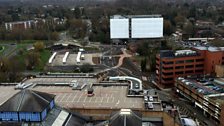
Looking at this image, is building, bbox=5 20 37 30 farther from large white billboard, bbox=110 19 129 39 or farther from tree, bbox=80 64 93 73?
tree, bbox=80 64 93 73

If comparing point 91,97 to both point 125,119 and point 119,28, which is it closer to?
point 125,119

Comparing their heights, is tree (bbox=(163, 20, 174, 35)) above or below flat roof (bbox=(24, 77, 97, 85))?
above

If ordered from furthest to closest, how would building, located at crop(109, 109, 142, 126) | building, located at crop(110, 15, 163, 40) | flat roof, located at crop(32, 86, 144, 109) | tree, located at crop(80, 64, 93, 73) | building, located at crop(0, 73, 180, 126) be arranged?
building, located at crop(110, 15, 163, 40), tree, located at crop(80, 64, 93, 73), flat roof, located at crop(32, 86, 144, 109), building, located at crop(0, 73, 180, 126), building, located at crop(109, 109, 142, 126)

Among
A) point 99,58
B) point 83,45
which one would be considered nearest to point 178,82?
point 99,58

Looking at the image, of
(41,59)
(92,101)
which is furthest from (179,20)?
(92,101)

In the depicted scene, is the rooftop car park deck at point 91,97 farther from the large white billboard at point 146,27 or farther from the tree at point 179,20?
the tree at point 179,20

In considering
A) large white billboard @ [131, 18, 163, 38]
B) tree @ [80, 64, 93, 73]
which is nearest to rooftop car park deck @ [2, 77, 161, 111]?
tree @ [80, 64, 93, 73]

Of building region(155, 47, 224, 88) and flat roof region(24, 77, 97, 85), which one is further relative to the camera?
building region(155, 47, 224, 88)

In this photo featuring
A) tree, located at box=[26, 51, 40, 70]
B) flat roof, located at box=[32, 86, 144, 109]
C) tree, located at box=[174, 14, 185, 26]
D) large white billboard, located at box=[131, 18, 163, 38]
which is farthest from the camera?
tree, located at box=[174, 14, 185, 26]

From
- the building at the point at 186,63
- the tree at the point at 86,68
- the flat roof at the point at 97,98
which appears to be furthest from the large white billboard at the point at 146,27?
the flat roof at the point at 97,98
